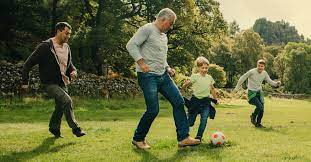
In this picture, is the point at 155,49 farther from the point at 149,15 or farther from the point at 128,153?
the point at 149,15

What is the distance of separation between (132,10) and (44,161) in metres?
33.0

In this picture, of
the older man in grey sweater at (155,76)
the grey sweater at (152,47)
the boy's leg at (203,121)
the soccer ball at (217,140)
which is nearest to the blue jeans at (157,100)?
the older man in grey sweater at (155,76)

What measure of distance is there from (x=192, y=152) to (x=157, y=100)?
1.14 meters

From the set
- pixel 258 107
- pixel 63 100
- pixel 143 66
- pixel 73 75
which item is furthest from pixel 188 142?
pixel 258 107

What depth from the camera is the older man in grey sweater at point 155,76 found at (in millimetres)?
8320

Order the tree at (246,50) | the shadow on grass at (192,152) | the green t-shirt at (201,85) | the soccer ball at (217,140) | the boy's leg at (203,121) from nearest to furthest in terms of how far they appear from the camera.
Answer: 1. the shadow on grass at (192,152)
2. the soccer ball at (217,140)
3. the boy's leg at (203,121)
4. the green t-shirt at (201,85)
5. the tree at (246,50)

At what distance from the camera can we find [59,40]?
9547mm

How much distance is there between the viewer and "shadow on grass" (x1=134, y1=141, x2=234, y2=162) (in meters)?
7.62

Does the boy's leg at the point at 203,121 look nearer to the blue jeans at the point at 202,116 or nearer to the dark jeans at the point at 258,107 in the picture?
the blue jeans at the point at 202,116

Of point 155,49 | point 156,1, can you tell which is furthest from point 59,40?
point 156,1

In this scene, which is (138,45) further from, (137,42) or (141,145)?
(141,145)

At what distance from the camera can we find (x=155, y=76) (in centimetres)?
841

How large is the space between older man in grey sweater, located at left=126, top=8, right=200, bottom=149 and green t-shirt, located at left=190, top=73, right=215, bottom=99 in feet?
4.89

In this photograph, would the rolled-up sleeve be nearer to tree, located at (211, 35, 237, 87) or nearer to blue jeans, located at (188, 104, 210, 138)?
blue jeans, located at (188, 104, 210, 138)
